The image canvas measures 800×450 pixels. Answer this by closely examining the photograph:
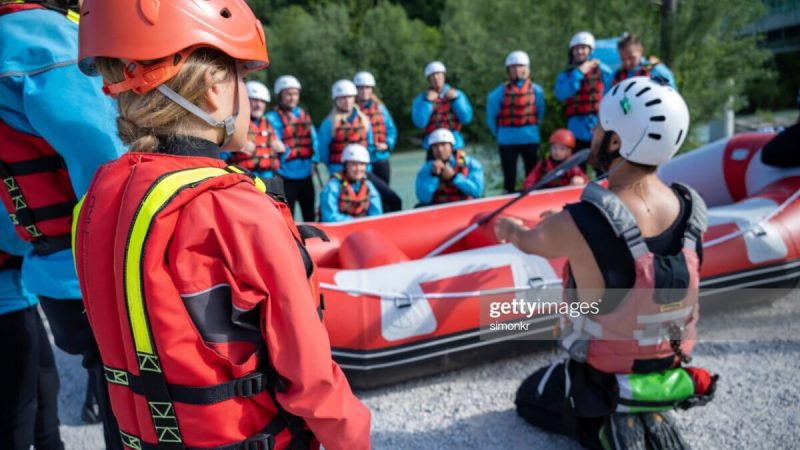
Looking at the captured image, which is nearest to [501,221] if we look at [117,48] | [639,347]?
[639,347]

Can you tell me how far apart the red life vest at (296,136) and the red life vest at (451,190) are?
→ 166cm

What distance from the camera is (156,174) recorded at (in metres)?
1.02

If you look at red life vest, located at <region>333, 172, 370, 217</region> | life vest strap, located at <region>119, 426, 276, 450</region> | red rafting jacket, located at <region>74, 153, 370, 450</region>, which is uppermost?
red rafting jacket, located at <region>74, 153, 370, 450</region>

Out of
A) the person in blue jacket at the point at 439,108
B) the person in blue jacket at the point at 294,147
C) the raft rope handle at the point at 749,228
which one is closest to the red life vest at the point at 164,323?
the raft rope handle at the point at 749,228

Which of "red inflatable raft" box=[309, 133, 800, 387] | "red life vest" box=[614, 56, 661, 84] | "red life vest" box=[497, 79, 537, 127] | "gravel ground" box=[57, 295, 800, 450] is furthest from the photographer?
"red life vest" box=[497, 79, 537, 127]

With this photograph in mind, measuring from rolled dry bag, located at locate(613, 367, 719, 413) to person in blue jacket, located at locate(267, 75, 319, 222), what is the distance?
174 inches

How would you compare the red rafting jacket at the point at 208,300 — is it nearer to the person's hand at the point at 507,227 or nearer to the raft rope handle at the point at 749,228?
the person's hand at the point at 507,227

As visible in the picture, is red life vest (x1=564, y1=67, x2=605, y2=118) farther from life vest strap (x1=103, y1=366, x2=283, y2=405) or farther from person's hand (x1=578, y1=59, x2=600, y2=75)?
life vest strap (x1=103, y1=366, x2=283, y2=405)

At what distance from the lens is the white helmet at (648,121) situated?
1922 millimetres

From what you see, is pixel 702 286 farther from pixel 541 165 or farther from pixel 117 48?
pixel 117 48

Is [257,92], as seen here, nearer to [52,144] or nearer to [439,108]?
[439,108]

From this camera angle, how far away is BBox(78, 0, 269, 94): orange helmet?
1.02 m

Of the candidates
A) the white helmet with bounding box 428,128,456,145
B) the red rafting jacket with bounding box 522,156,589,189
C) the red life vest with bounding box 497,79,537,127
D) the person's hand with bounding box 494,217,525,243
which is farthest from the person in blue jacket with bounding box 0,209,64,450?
the red life vest with bounding box 497,79,537,127

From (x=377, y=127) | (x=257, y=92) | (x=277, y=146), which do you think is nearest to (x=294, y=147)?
(x=277, y=146)
